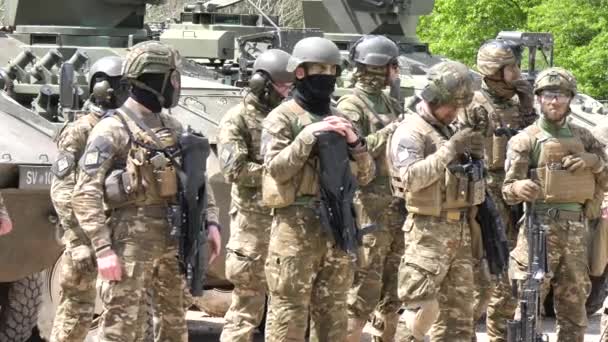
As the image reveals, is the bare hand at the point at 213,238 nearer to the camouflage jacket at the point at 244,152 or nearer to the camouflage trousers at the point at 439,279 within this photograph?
the camouflage trousers at the point at 439,279

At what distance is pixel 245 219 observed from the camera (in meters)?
10.6

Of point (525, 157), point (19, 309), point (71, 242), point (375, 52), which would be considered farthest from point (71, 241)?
point (525, 157)

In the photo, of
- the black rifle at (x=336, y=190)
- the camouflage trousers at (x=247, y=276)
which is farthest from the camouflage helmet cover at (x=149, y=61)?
the camouflage trousers at (x=247, y=276)

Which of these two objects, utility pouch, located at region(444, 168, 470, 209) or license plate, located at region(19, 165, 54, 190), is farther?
license plate, located at region(19, 165, 54, 190)

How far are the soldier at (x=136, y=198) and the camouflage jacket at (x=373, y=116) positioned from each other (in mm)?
2122

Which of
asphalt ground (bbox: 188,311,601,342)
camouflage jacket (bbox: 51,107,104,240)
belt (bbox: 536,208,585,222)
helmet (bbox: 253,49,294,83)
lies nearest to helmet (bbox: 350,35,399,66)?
helmet (bbox: 253,49,294,83)

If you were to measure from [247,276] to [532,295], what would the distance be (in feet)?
5.72

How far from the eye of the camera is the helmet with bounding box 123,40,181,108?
8.74 metres

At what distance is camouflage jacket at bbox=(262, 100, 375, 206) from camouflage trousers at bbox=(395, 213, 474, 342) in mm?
513

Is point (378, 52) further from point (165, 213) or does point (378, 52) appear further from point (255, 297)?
point (165, 213)

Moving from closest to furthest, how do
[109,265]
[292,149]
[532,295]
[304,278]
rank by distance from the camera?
[109,265]
[292,149]
[304,278]
[532,295]

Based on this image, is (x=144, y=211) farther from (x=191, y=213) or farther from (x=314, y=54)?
(x=314, y=54)

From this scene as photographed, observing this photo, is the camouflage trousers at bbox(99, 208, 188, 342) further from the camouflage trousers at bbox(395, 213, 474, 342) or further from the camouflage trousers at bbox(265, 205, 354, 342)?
the camouflage trousers at bbox(395, 213, 474, 342)

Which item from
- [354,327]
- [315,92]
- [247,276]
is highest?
[315,92]
